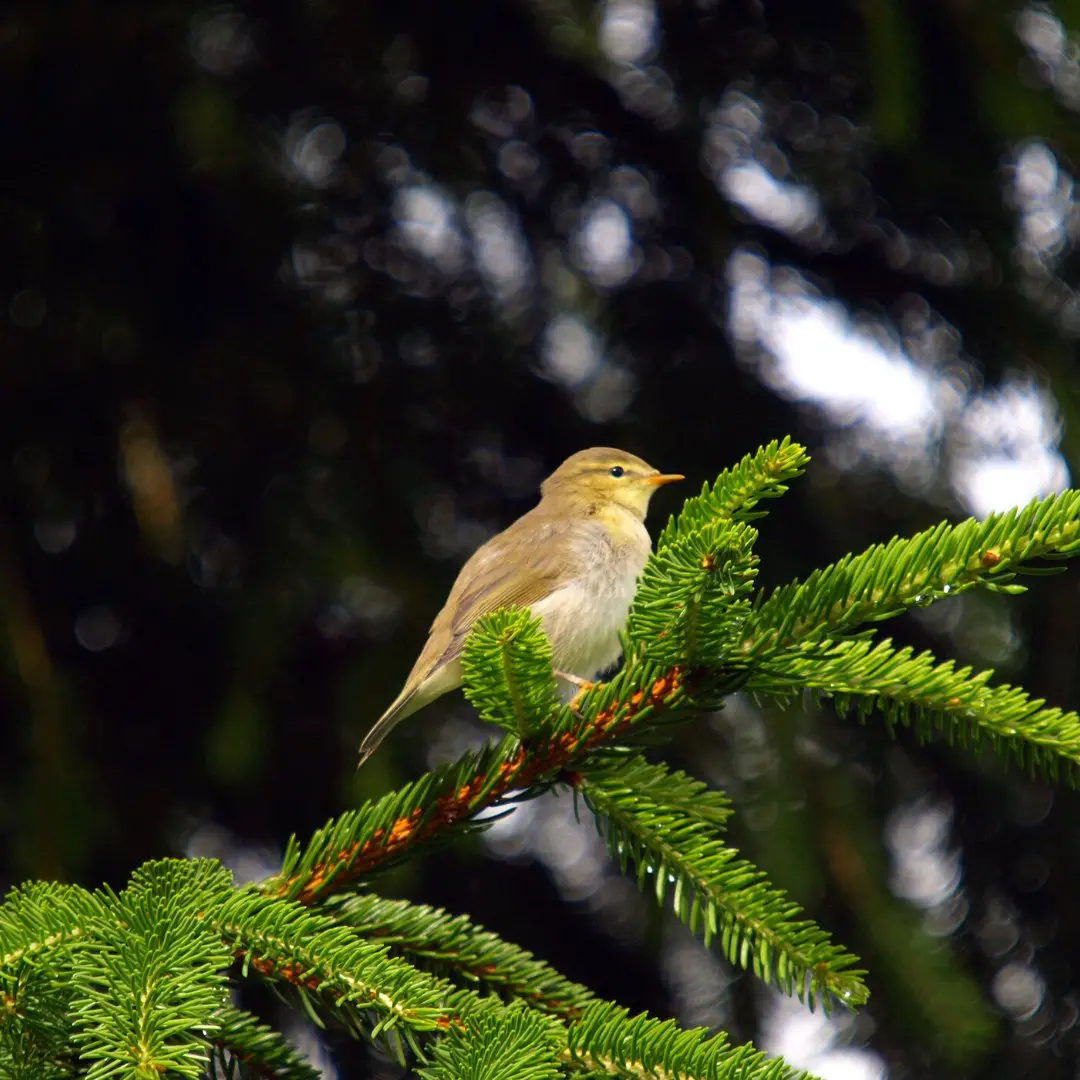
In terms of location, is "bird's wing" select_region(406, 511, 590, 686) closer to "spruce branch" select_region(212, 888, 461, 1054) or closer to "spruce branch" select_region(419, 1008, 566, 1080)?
"spruce branch" select_region(212, 888, 461, 1054)

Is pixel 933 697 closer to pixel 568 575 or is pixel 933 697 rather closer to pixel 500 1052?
pixel 500 1052

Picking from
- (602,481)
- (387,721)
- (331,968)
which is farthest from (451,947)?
(602,481)

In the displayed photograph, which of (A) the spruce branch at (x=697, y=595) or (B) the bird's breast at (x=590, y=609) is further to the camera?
(B) the bird's breast at (x=590, y=609)

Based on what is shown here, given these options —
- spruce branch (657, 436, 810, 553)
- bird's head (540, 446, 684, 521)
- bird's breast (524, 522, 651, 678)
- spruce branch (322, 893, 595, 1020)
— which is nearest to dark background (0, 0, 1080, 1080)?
bird's head (540, 446, 684, 521)

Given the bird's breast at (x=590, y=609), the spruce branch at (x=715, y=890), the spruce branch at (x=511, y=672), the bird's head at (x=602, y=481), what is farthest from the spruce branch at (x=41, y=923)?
the bird's head at (x=602, y=481)

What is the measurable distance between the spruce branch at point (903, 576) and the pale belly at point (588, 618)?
1.88 m

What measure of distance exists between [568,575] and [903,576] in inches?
84.4

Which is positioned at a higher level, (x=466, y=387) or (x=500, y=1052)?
(x=500, y=1052)

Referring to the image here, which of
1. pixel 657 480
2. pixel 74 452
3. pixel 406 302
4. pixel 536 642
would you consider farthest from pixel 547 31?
pixel 536 642

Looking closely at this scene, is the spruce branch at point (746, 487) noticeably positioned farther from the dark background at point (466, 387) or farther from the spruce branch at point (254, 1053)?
the dark background at point (466, 387)

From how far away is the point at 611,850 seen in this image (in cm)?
208

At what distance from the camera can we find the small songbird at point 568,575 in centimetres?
360

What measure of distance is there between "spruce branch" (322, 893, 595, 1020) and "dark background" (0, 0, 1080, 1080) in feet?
5.62

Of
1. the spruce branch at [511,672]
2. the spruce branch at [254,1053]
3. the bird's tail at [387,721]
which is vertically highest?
the spruce branch at [511,672]
